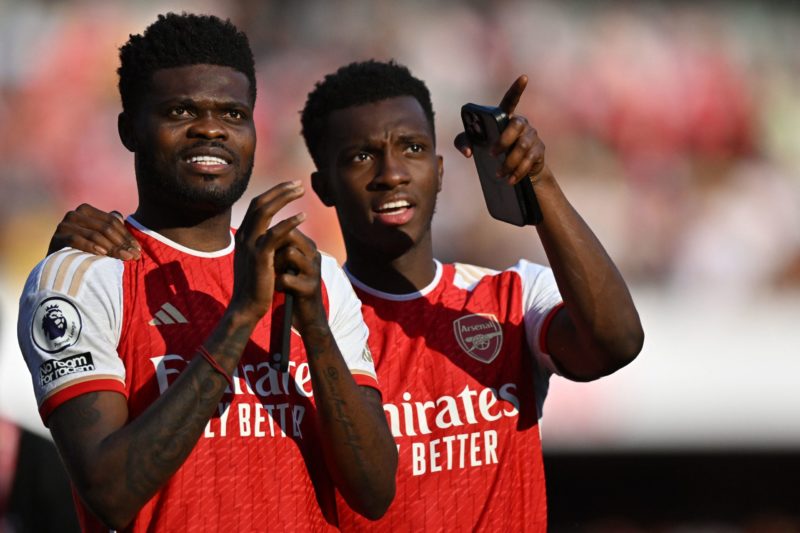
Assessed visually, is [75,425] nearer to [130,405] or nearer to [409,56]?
[130,405]

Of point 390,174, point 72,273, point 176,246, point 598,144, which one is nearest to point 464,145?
point 390,174

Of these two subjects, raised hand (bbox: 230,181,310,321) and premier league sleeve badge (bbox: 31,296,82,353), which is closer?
raised hand (bbox: 230,181,310,321)

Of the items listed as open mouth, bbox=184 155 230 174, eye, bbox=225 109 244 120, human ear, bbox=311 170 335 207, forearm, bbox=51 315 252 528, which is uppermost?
human ear, bbox=311 170 335 207

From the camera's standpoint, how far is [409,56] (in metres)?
8.21

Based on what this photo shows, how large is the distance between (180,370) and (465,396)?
110 cm

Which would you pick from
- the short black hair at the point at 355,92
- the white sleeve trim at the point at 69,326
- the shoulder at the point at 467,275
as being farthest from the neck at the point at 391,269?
the white sleeve trim at the point at 69,326

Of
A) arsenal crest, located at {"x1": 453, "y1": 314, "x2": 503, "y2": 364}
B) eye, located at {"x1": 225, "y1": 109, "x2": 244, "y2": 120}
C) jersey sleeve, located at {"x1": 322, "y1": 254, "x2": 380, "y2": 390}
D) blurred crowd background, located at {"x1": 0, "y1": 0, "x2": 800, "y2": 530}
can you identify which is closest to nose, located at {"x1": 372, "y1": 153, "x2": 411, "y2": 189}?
arsenal crest, located at {"x1": 453, "y1": 314, "x2": 503, "y2": 364}

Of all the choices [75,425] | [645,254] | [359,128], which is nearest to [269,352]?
[75,425]

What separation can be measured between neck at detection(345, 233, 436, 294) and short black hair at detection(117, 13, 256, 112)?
84 centimetres

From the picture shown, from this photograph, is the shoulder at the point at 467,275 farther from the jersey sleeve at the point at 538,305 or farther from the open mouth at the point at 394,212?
the open mouth at the point at 394,212

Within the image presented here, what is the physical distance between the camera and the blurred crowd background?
746 centimetres

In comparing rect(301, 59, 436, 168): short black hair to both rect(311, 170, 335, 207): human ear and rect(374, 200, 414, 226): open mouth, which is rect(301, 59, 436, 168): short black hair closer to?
rect(311, 170, 335, 207): human ear

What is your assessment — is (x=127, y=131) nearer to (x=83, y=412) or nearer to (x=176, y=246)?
(x=176, y=246)

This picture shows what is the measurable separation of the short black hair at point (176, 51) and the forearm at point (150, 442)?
81 cm
